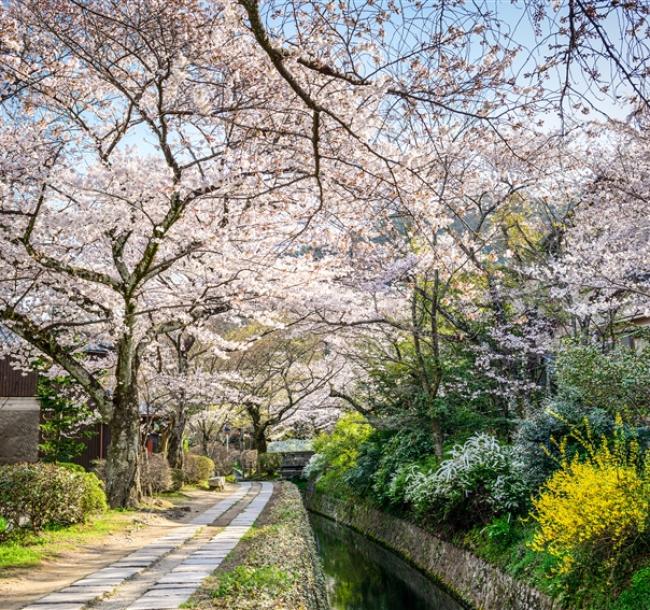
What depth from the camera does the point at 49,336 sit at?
1116 centimetres

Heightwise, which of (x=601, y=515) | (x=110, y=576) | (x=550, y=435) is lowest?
(x=110, y=576)

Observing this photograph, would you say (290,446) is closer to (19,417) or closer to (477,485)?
(19,417)

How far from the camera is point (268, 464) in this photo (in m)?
28.8

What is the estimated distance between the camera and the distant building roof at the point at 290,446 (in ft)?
97.3

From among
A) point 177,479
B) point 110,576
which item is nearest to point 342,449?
point 177,479

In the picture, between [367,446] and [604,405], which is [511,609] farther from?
[367,446]

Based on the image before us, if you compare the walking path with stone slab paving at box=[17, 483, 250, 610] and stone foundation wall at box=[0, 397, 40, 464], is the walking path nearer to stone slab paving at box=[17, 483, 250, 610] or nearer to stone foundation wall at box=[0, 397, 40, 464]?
stone slab paving at box=[17, 483, 250, 610]

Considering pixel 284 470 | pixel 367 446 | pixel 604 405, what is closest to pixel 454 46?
pixel 604 405

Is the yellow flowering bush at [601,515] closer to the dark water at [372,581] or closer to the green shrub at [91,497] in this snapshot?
the dark water at [372,581]

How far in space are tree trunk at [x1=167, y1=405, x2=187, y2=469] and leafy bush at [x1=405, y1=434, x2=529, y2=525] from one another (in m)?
11.1

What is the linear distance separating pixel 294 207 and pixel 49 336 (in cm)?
486

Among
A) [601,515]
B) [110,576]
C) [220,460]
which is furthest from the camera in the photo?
[220,460]

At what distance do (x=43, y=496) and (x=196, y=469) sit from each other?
14.1 metres

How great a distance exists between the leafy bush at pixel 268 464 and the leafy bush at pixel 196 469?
511 centimetres
